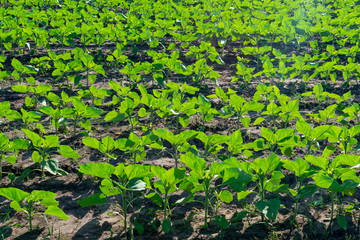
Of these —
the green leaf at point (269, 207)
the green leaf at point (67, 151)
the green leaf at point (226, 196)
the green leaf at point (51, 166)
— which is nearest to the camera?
the green leaf at point (269, 207)

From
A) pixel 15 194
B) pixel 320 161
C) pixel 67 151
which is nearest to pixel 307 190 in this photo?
pixel 320 161

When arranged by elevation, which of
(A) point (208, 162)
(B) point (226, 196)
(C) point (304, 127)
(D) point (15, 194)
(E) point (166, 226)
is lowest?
(A) point (208, 162)

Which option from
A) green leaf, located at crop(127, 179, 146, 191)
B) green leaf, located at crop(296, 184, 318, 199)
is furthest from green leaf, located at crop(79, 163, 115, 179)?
green leaf, located at crop(296, 184, 318, 199)

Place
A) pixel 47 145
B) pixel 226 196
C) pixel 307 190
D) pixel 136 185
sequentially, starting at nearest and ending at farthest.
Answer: pixel 136 185, pixel 307 190, pixel 226 196, pixel 47 145

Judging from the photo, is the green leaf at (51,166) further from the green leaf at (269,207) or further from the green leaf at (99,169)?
the green leaf at (269,207)

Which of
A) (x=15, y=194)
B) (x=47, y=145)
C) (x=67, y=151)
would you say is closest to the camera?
(x=15, y=194)

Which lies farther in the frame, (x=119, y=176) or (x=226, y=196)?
(x=226, y=196)

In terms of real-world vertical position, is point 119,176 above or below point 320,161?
below

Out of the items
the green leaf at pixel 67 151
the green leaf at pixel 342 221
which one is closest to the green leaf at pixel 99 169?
the green leaf at pixel 67 151

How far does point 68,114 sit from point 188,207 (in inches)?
56.7

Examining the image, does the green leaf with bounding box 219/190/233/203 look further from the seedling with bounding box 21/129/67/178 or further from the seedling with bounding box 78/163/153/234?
the seedling with bounding box 21/129/67/178

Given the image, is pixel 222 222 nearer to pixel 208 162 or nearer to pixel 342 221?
pixel 342 221

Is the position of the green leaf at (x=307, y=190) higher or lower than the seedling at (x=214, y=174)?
lower

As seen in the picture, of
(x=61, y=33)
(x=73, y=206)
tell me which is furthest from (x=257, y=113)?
(x=61, y=33)
